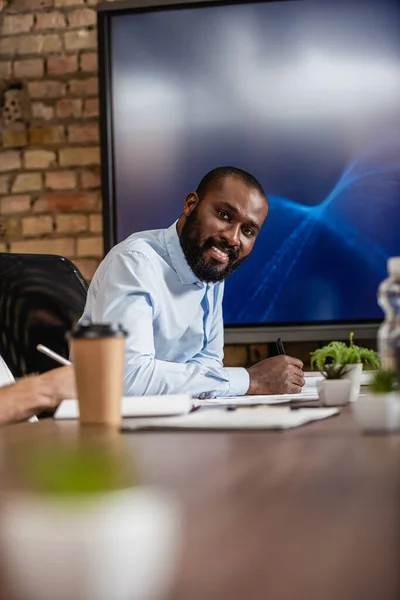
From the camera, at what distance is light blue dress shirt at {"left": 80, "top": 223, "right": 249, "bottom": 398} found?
2.03 meters

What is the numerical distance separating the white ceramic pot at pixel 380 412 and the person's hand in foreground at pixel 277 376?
3.43ft

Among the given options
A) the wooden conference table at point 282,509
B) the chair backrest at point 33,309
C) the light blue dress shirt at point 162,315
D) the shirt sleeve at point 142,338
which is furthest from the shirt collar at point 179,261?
the wooden conference table at point 282,509

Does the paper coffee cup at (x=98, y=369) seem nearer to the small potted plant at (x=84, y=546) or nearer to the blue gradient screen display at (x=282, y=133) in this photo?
the small potted plant at (x=84, y=546)

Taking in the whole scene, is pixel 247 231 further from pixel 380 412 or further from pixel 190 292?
pixel 380 412

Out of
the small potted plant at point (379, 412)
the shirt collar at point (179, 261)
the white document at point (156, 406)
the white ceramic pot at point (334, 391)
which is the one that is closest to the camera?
the small potted plant at point (379, 412)

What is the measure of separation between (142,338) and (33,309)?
0.36 metres

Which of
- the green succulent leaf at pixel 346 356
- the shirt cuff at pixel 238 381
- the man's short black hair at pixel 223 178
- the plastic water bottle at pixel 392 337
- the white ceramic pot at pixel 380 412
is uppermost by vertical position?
the man's short black hair at pixel 223 178

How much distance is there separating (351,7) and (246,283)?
1.03 metres

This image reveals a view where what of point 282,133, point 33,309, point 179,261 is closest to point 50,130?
point 282,133

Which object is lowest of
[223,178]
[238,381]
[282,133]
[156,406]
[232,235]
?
[238,381]

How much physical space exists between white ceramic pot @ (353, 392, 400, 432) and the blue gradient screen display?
2.44m

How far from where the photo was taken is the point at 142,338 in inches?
83.3

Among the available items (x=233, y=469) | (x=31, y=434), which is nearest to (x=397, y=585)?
(x=233, y=469)

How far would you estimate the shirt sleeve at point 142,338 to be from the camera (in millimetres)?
2012
